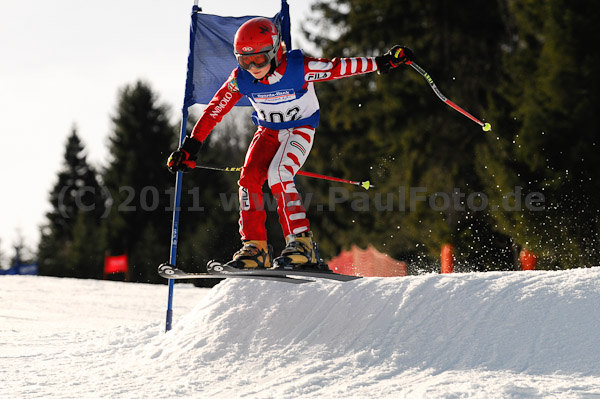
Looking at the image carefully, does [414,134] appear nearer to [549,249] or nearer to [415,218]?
[415,218]

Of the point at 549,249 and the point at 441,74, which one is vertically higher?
the point at 441,74

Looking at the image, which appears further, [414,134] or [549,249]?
[414,134]

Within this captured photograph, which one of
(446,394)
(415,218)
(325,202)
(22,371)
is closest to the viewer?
(446,394)

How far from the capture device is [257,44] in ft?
17.9

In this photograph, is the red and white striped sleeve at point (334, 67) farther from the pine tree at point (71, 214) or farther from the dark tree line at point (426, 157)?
the pine tree at point (71, 214)

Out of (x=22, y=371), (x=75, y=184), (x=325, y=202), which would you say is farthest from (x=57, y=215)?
(x=22, y=371)

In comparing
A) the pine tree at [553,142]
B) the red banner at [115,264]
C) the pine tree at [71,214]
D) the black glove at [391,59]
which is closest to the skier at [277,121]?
the black glove at [391,59]

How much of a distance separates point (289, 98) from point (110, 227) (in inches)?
1112

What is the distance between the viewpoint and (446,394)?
13.6 feet

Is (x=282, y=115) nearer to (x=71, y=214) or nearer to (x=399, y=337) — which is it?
(x=399, y=337)

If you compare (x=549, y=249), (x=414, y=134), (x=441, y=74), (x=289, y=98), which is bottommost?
(x=549, y=249)

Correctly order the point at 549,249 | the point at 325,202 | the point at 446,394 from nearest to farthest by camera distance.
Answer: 1. the point at 446,394
2. the point at 549,249
3. the point at 325,202

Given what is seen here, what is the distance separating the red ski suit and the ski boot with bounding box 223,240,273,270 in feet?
0.25

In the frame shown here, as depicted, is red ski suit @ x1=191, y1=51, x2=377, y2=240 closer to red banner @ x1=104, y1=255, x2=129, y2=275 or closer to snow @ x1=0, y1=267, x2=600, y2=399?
snow @ x1=0, y1=267, x2=600, y2=399
